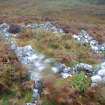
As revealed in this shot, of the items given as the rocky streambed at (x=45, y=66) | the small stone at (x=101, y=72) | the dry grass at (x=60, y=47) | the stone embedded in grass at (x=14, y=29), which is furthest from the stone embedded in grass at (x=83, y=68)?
the stone embedded in grass at (x=14, y=29)

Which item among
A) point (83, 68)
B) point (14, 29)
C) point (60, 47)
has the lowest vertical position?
point (14, 29)

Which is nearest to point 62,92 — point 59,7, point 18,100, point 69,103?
point 69,103

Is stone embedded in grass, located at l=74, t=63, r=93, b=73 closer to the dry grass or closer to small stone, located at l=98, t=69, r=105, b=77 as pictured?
small stone, located at l=98, t=69, r=105, b=77

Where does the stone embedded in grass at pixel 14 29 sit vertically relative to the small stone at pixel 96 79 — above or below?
below

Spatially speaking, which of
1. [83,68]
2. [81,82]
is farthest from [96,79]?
[83,68]

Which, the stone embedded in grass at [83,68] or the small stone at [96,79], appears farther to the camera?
the stone embedded in grass at [83,68]

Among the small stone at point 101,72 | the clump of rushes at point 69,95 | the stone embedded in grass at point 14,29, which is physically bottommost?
the stone embedded in grass at point 14,29

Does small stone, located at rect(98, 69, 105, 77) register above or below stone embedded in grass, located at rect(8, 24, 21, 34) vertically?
above

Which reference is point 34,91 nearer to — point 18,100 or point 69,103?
point 18,100

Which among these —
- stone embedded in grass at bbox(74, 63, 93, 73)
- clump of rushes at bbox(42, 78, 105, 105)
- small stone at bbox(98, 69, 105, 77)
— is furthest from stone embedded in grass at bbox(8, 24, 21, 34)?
clump of rushes at bbox(42, 78, 105, 105)

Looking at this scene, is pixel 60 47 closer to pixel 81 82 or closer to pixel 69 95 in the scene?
pixel 81 82

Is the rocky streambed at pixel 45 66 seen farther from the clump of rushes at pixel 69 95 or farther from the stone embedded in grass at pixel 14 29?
the stone embedded in grass at pixel 14 29

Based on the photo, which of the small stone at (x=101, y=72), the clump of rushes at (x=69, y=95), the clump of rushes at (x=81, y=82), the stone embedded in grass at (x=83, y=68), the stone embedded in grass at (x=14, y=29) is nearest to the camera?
the clump of rushes at (x=69, y=95)

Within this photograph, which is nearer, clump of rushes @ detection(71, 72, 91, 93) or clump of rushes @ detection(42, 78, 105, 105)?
clump of rushes @ detection(42, 78, 105, 105)
